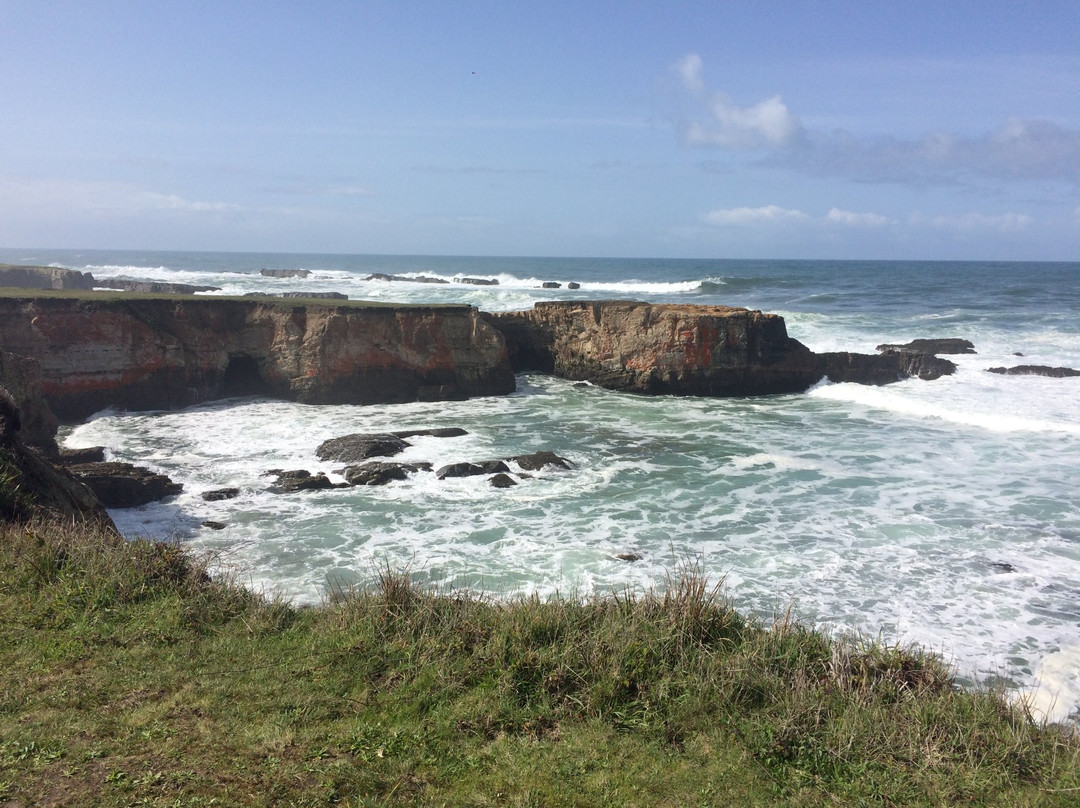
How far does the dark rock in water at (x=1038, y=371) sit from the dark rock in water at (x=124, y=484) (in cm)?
2745

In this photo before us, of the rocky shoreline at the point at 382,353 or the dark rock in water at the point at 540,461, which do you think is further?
the rocky shoreline at the point at 382,353

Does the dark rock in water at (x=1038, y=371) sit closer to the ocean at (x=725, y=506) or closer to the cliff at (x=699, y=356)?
the ocean at (x=725, y=506)

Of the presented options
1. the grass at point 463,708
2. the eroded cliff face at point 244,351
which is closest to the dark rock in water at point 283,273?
the eroded cliff face at point 244,351

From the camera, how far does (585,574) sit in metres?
10.4

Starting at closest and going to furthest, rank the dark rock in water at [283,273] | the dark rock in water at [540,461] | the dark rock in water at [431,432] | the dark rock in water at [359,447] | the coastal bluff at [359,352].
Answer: the dark rock in water at [540,461], the dark rock in water at [359,447], the dark rock in water at [431,432], the coastal bluff at [359,352], the dark rock in water at [283,273]

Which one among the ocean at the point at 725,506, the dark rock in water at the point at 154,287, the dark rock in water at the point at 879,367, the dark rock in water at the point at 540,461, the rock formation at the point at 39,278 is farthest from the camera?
the dark rock in water at the point at 154,287

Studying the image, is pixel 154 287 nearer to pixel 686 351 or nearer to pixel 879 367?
pixel 686 351

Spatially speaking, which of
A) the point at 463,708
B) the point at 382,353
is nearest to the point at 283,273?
the point at 382,353

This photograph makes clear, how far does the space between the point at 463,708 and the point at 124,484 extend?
10.7 meters

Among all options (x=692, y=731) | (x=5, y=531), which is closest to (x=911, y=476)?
(x=692, y=731)

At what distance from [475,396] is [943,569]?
643 inches

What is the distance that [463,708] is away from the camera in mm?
5473

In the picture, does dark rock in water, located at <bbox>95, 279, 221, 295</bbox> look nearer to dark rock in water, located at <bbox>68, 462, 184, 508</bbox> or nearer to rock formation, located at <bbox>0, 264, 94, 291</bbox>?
rock formation, located at <bbox>0, 264, 94, 291</bbox>

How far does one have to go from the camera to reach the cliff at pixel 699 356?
82.1 ft
